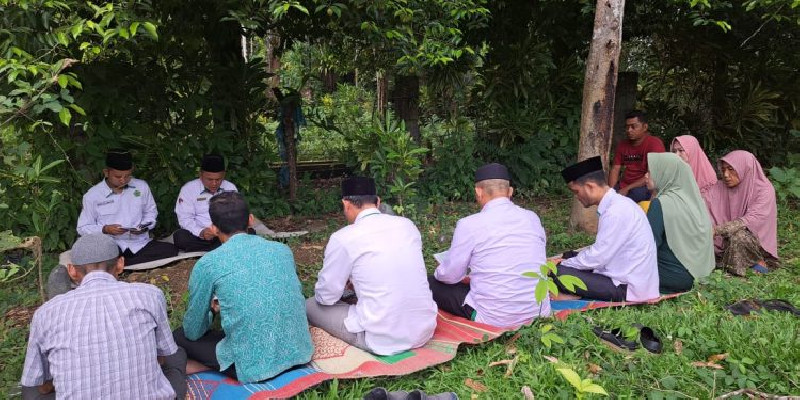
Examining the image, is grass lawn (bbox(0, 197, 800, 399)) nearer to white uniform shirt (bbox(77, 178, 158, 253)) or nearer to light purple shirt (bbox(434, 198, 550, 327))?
light purple shirt (bbox(434, 198, 550, 327))

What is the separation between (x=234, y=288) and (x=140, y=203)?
3356mm

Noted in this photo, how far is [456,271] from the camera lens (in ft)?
13.3

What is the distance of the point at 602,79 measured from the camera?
5.55 metres

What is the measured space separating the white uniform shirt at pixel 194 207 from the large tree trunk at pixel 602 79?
3.99 metres

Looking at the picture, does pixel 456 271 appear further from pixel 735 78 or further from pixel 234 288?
pixel 735 78

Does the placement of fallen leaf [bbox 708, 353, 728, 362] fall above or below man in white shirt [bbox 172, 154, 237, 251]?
below

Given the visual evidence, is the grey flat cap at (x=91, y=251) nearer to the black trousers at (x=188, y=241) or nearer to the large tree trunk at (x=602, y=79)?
the black trousers at (x=188, y=241)

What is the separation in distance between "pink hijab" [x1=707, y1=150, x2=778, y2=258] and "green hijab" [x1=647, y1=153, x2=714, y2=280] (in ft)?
2.85

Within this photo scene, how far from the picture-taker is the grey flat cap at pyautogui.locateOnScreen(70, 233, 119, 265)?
8.58 feet

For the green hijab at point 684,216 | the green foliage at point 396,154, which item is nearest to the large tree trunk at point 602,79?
the green hijab at point 684,216

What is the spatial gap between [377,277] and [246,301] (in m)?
0.78

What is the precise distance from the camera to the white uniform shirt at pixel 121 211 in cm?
559

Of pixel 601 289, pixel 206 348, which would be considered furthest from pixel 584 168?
pixel 206 348

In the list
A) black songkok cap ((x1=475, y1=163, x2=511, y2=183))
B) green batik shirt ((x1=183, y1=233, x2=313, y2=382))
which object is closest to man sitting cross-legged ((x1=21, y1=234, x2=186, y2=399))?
green batik shirt ((x1=183, y1=233, x2=313, y2=382))
